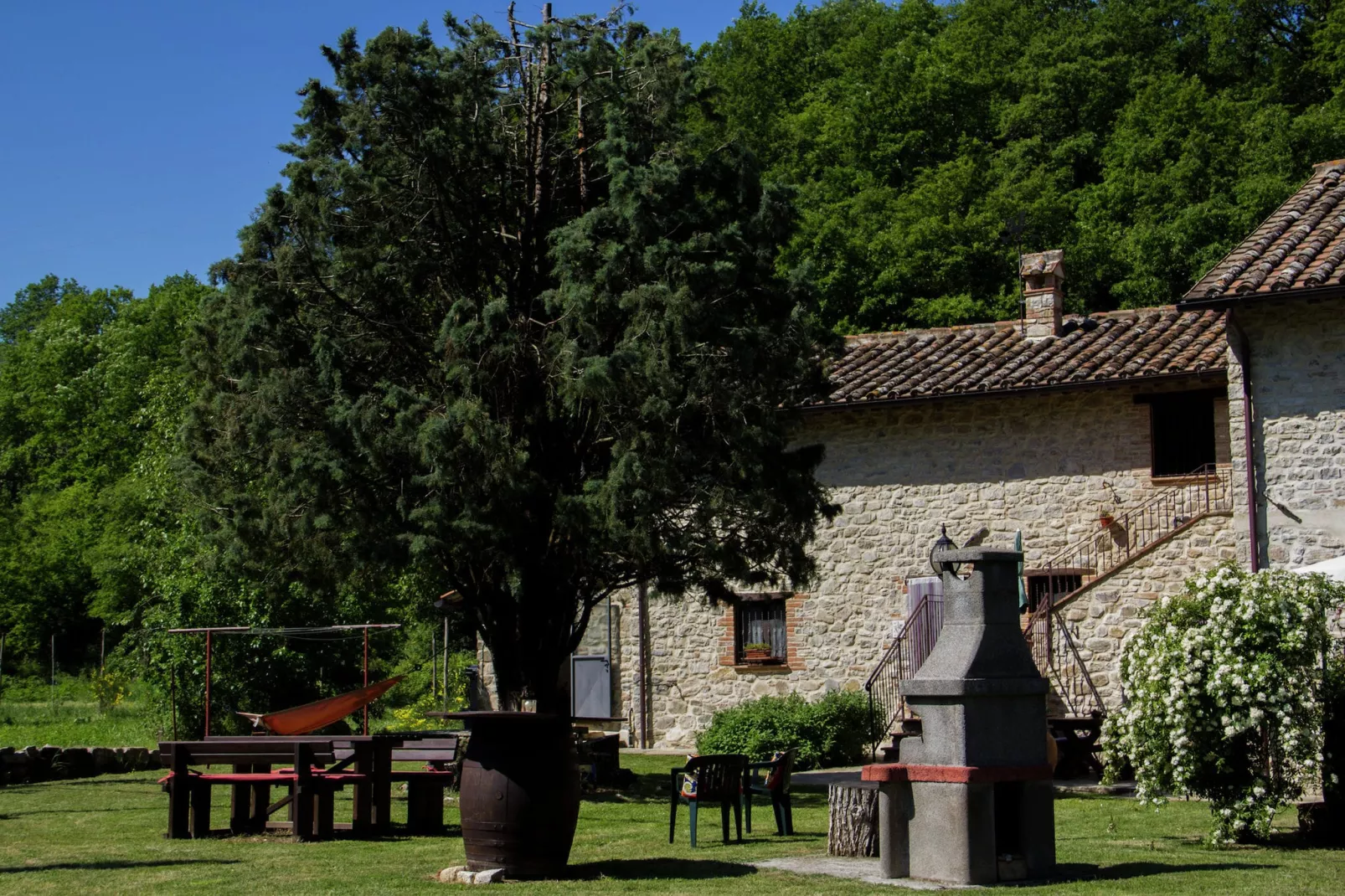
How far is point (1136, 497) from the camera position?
1983 cm

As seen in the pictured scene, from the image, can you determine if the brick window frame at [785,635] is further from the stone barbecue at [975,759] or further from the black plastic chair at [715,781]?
the stone barbecue at [975,759]

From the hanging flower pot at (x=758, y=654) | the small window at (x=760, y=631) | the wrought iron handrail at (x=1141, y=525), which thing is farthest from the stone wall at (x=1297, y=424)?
the hanging flower pot at (x=758, y=654)

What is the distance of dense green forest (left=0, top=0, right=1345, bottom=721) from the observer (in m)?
30.6

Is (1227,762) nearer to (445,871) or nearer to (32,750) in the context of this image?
(445,871)

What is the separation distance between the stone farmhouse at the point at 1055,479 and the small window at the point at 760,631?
3cm

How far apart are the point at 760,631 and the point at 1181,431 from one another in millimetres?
7240

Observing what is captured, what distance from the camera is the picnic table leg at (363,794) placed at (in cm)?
1197

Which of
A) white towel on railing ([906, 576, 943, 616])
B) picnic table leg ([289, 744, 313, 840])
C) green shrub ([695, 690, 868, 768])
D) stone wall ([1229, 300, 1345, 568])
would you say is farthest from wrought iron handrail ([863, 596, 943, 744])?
picnic table leg ([289, 744, 313, 840])

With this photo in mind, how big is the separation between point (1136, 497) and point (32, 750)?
15.7 meters

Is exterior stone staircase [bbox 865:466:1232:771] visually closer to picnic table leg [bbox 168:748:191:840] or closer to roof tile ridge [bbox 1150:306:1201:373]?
roof tile ridge [bbox 1150:306:1201:373]

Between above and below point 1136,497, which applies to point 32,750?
below

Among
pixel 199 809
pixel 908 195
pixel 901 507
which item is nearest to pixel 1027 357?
pixel 901 507

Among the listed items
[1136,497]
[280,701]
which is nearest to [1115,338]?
Result: [1136,497]

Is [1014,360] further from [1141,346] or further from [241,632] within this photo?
[241,632]
